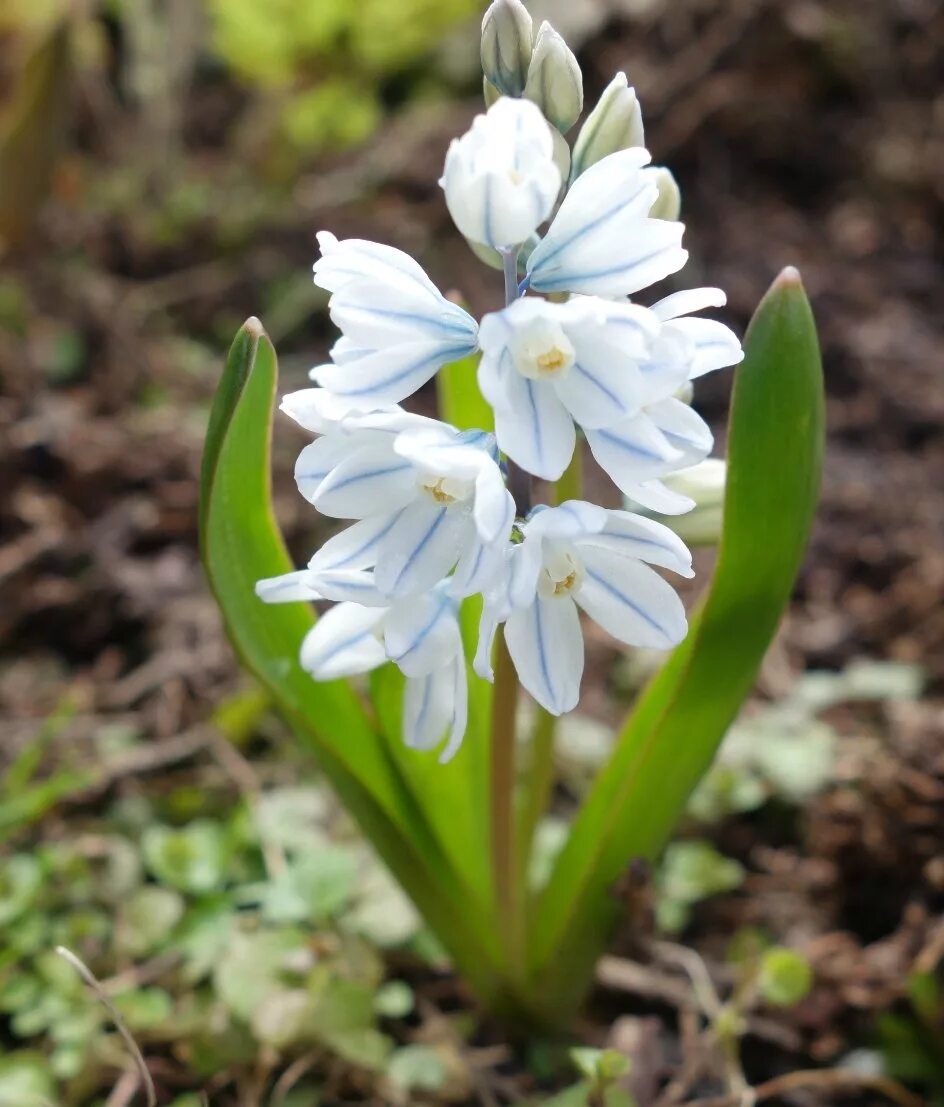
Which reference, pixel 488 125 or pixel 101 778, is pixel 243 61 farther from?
pixel 488 125

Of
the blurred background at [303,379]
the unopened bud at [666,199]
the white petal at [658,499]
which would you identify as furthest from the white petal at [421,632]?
the blurred background at [303,379]

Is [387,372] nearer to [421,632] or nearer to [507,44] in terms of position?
[421,632]

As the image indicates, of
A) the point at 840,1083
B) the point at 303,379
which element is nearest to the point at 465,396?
the point at 840,1083

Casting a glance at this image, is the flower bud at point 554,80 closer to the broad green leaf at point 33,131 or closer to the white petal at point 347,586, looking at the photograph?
the white petal at point 347,586

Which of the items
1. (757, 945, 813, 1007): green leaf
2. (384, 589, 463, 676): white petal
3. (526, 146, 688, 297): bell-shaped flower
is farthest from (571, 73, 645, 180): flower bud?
(757, 945, 813, 1007): green leaf

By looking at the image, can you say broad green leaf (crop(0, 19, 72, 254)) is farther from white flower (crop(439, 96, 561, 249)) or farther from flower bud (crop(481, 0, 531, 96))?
white flower (crop(439, 96, 561, 249))

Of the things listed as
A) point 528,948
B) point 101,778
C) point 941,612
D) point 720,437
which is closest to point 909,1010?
point 528,948
